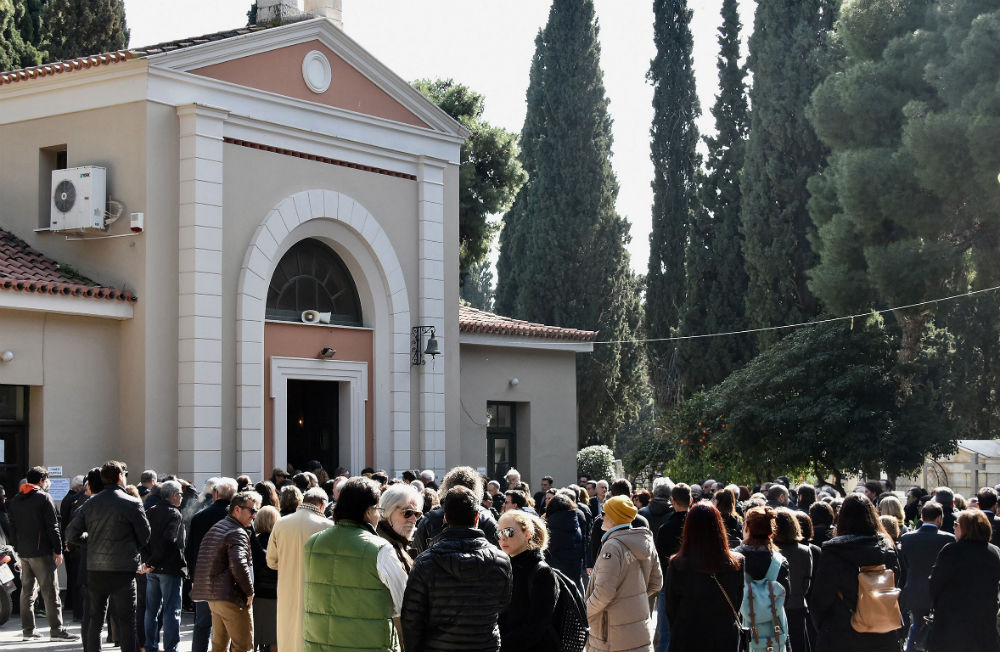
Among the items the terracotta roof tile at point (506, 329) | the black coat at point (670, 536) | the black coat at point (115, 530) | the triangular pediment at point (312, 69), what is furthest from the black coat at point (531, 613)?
the terracotta roof tile at point (506, 329)

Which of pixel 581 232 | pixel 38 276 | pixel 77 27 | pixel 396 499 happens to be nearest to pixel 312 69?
pixel 38 276

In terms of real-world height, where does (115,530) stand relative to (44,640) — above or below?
above

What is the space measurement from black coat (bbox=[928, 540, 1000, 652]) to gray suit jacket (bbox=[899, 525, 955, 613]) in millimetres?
1333

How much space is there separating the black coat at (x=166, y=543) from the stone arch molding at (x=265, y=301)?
235 inches

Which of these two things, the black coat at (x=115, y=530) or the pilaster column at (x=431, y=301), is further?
the pilaster column at (x=431, y=301)

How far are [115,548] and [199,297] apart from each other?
22.2 ft

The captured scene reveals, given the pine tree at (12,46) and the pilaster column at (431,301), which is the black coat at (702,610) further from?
the pine tree at (12,46)

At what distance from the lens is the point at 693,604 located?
7223 millimetres

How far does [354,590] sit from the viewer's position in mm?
6430

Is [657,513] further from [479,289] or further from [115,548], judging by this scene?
[479,289]

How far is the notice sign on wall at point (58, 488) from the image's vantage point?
15.6 m

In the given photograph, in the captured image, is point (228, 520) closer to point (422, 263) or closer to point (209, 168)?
point (209, 168)

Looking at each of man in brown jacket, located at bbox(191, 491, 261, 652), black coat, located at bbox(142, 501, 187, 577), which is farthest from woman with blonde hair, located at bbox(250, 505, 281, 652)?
black coat, located at bbox(142, 501, 187, 577)

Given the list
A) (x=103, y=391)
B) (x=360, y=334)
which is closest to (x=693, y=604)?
(x=103, y=391)
